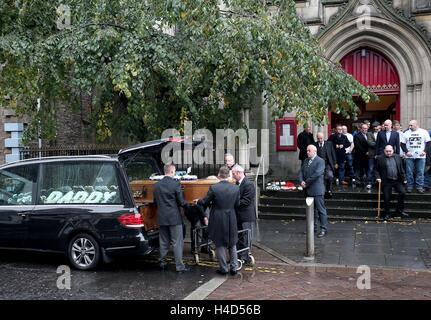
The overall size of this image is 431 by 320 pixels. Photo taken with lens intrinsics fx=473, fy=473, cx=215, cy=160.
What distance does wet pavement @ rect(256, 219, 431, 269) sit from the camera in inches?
322

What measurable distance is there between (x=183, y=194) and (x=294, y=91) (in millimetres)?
2746

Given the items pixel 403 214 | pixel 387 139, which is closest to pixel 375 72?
pixel 387 139

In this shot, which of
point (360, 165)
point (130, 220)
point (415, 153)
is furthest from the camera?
point (360, 165)

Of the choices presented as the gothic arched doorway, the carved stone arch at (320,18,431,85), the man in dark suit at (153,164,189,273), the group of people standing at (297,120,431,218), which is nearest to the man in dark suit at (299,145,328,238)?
the group of people standing at (297,120,431,218)

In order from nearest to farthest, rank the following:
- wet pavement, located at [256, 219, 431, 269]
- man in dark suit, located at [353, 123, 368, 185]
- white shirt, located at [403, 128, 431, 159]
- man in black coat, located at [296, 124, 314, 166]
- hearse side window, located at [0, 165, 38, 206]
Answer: hearse side window, located at [0, 165, 38, 206] < wet pavement, located at [256, 219, 431, 269] < white shirt, located at [403, 128, 431, 159] < man in dark suit, located at [353, 123, 368, 185] < man in black coat, located at [296, 124, 314, 166]

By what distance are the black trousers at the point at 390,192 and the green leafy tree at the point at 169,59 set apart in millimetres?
2705

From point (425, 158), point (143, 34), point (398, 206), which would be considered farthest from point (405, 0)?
point (143, 34)

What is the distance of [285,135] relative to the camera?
1520 cm

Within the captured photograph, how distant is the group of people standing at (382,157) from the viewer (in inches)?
442

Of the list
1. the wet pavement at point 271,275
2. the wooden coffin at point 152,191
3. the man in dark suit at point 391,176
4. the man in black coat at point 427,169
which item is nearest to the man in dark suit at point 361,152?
the man in black coat at point 427,169

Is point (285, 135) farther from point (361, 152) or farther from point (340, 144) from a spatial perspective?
point (361, 152)

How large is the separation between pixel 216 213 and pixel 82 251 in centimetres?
227

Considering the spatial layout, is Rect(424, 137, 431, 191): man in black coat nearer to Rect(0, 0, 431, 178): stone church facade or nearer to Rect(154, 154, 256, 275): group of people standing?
Rect(0, 0, 431, 178): stone church facade

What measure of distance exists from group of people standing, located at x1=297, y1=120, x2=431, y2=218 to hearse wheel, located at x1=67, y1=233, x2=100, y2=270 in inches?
193
